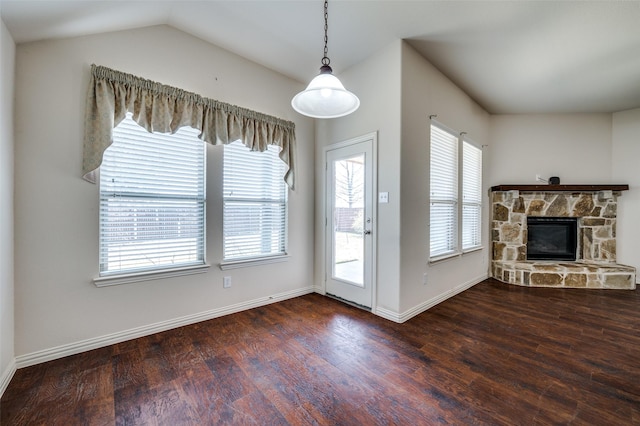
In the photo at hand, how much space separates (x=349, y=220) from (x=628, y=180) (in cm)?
489

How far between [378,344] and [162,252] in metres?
2.20

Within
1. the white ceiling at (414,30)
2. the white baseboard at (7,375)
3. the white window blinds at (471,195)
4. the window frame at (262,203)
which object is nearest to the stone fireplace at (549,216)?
the white window blinds at (471,195)

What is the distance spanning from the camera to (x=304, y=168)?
364cm

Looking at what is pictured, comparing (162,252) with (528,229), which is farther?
(528,229)

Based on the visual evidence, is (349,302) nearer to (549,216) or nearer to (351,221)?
(351,221)

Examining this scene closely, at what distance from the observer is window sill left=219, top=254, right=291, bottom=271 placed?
293 centimetres

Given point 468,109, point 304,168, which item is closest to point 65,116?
point 304,168

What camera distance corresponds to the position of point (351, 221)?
3299 mm

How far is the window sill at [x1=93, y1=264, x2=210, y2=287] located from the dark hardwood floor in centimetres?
54

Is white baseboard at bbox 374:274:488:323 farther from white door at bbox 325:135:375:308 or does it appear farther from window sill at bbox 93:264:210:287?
window sill at bbox 93:264:210:287

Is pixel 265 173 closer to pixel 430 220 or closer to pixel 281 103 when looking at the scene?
pixel 281 103

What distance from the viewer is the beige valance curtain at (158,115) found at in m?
2.18

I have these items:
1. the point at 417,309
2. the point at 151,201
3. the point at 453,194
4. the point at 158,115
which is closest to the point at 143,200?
the point at 151,201

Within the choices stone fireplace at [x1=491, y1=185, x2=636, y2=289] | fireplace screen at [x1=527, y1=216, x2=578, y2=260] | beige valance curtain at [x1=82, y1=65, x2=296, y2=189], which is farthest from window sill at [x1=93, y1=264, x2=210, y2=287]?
fireplace screen at [x1=527, y1=216, x2=578, y2=260]
